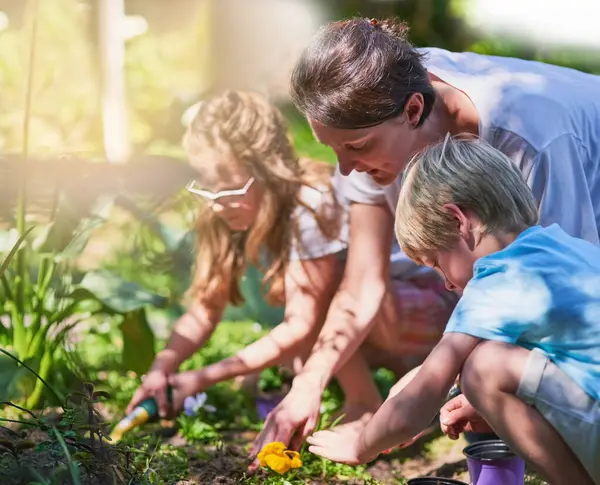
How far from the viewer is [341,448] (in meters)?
2.15

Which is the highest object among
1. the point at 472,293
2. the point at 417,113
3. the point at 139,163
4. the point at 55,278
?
the point at 417,113

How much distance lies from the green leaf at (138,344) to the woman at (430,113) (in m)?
0.84

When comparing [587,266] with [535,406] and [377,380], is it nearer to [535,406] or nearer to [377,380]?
[535,406]

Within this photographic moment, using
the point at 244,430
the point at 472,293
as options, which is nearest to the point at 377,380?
the point at 244,430

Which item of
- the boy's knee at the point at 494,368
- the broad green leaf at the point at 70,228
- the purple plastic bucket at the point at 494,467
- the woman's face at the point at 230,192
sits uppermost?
the boy's knee at the point at 494,368

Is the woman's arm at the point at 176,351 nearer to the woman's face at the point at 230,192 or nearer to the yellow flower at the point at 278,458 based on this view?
the woman's face at the point at 230,192

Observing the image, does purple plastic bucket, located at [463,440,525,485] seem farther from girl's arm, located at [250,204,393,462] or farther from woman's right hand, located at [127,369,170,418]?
woman's right hand, located at [127,369,170,418]

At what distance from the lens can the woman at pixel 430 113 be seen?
7.65ft

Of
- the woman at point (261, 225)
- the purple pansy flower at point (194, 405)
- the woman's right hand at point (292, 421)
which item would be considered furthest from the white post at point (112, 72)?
the woman's right hand at point (292, 421)

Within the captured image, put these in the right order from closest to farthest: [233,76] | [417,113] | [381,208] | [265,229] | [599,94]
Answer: [417,113] → [599,94] → [381,208] → [265,229] → [233,76]

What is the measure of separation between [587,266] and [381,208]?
0.97 metres

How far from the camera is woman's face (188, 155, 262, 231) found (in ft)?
10.0

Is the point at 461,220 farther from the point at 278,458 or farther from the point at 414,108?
the point at 278,458

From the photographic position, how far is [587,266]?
1.99 metres
